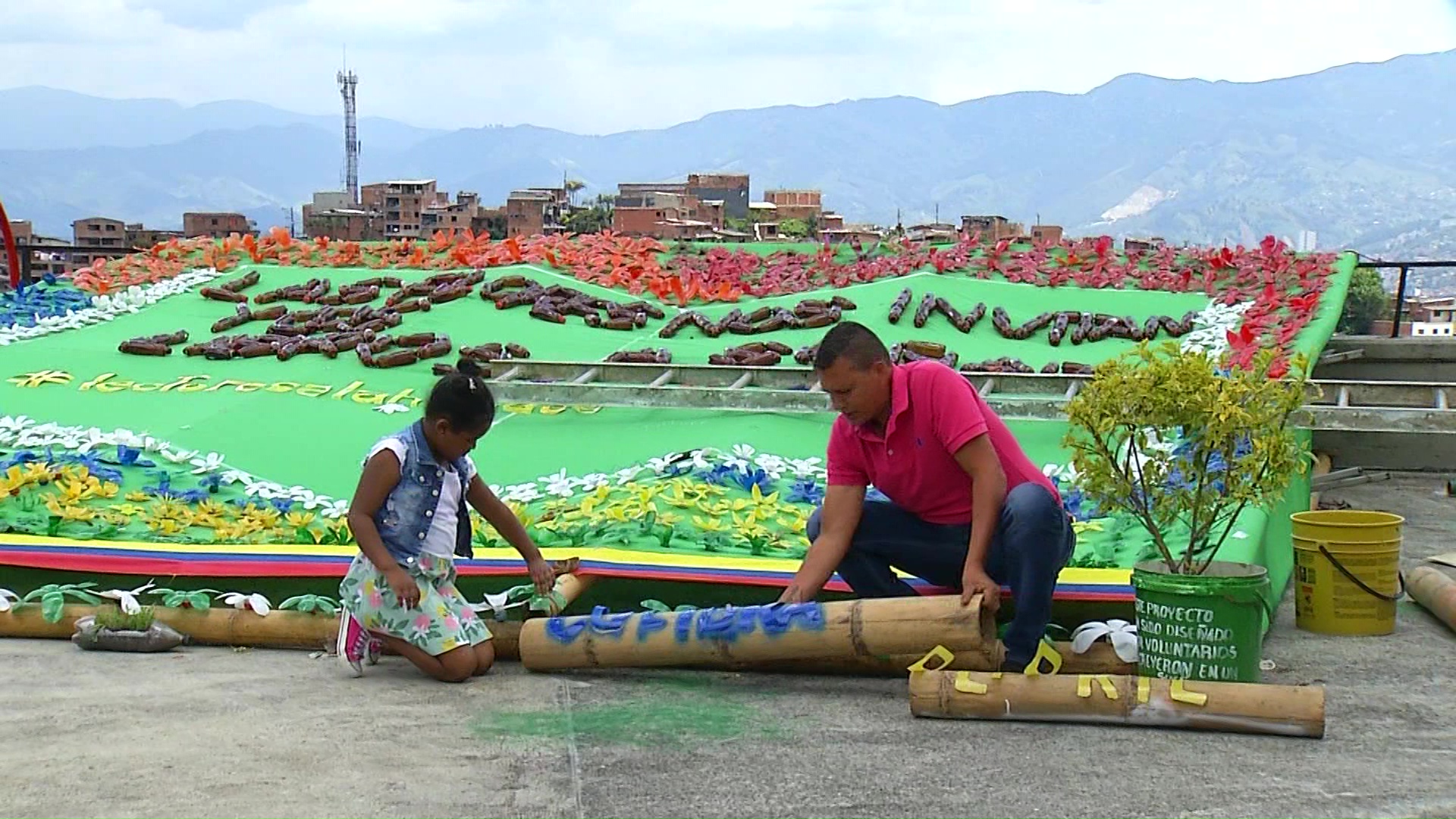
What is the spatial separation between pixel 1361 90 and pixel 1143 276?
139 meters

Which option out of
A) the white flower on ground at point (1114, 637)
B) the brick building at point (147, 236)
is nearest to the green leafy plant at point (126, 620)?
the white flower on ground at point (1114, 637)

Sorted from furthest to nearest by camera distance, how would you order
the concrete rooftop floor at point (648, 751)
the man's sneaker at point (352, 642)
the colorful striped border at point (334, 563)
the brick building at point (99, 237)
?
the brick building at point (99, 237)
the colorful striped border at point (334, 563)
the man's sneaker at point (352, 642)
the concrete rooftop floor at point (648, 751)

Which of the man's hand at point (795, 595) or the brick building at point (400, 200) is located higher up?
the brick building at point (400, 200)

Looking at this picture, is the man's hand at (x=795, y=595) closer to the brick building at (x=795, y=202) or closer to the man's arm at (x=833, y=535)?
the man's arm at (x=833, y=535)

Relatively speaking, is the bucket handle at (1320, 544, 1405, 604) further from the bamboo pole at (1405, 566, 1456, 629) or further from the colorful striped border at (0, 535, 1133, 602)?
the colorful striped border at (0, 535, 1133, 602)

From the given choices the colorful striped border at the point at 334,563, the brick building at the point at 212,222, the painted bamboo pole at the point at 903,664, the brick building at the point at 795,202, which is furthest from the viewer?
the brick building at the point at 795,202

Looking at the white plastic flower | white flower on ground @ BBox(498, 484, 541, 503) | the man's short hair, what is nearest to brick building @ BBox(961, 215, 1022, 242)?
the white plastic flower

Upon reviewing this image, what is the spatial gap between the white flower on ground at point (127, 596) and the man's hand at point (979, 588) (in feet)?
8.29

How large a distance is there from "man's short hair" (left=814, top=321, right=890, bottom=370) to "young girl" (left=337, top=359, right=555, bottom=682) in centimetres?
91

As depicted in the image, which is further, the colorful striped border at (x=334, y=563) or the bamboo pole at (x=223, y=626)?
the bamboo pole at (x=223, y=626)

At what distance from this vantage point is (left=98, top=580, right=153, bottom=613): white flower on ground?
4668mm

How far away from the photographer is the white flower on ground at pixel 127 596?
4.67 meters

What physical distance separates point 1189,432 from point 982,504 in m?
0.60

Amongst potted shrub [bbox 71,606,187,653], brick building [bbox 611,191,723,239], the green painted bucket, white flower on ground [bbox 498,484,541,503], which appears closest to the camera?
the green painted bucket
